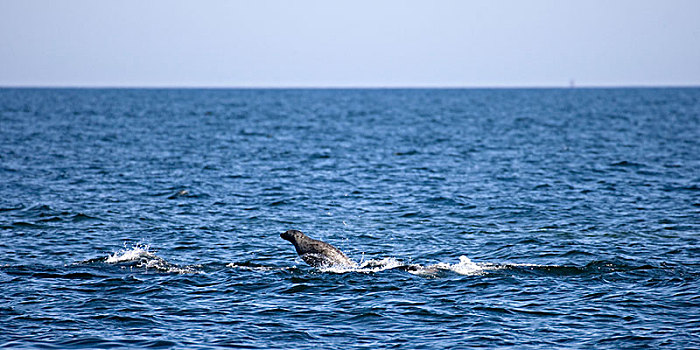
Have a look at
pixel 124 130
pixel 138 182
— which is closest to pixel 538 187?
pixel 138 182

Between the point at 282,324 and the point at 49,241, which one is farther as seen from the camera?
the point at 49,241

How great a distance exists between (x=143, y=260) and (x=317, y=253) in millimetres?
5297

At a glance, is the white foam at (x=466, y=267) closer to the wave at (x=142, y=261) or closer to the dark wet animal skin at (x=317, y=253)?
the dark wet animal skin at (x=317, y=253)

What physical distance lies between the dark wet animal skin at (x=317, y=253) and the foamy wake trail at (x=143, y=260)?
3.08m

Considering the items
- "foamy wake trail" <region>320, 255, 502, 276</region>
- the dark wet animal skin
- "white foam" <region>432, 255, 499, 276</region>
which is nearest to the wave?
the dark wet animal skin

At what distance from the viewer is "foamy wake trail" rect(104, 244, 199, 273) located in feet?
67.5

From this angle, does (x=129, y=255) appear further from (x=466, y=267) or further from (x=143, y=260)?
(x=466, y=267)

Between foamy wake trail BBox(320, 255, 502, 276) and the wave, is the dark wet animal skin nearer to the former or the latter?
foamy wake trail BBox(320, 255, 502, 276)

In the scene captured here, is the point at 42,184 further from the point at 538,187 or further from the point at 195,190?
the point at 538,187

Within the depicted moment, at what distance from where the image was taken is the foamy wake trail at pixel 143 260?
67.5 ft

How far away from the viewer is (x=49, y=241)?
950 inches

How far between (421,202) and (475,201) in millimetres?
2491

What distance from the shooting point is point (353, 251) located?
23531 mm

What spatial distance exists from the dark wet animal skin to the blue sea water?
1.24 feet
